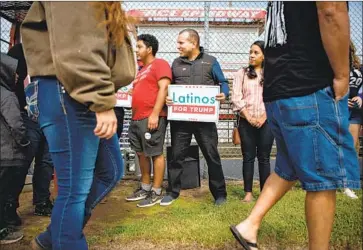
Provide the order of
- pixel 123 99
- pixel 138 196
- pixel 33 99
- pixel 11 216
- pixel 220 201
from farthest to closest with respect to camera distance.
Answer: pixel 123 99 → pixel 138 196 → pixel 220 201 → pixel 11 216 → pixel 33 99

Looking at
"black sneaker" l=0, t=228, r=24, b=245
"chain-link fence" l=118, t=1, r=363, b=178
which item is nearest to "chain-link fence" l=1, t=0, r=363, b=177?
"chain-link fence" l=118, t=1, r=363, b=178

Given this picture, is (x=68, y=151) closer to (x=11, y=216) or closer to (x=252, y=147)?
(x=11, y=216)

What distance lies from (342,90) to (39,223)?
2.69 meters

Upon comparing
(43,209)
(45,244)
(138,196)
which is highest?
(45,244)

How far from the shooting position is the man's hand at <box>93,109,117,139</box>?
194cm

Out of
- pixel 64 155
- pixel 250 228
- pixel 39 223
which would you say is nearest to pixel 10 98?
pixel 64 155

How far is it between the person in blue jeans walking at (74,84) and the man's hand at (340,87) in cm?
107

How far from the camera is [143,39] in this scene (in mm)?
4633

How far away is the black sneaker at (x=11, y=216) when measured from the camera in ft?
10.9

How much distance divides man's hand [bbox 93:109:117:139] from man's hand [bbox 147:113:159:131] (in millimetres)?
2450

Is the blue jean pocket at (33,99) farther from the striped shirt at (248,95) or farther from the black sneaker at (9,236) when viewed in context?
the striped shirt at (248,95)

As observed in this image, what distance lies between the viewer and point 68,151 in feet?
6.51

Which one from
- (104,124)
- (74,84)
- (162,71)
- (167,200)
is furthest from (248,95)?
(74,84)

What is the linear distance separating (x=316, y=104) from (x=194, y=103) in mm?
2406
